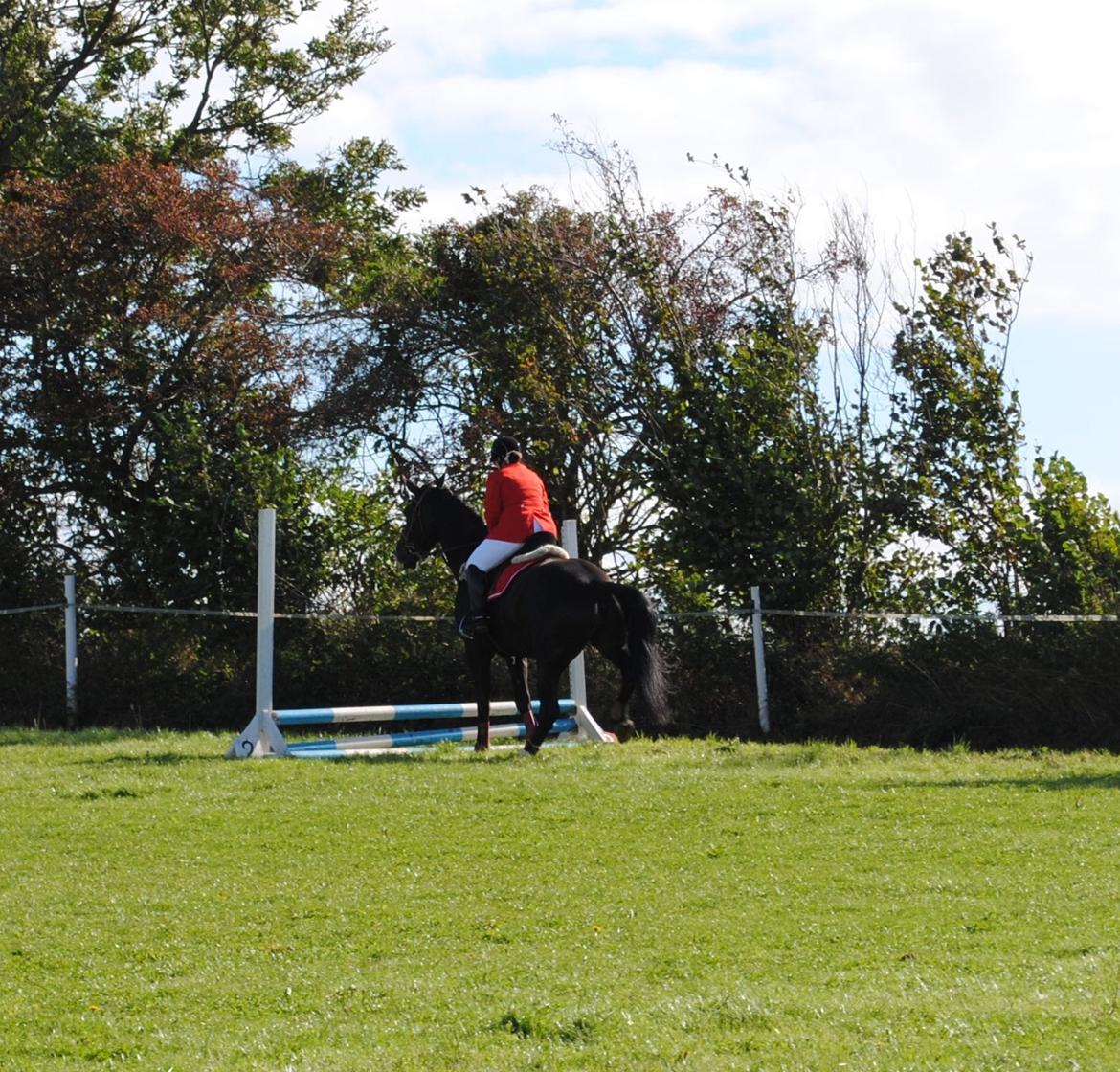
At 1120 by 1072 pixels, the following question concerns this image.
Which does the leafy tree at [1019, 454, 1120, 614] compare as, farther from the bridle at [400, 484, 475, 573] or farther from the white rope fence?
the bridle at [400, 484, 475, 573]

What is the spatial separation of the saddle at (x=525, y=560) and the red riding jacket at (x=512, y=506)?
0.07m

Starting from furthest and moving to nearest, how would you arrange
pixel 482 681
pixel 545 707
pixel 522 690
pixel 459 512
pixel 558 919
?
pixel 522 690 < pixel 459 512 < pixel 482 681 < pixel 545 707 < pixel 558 919

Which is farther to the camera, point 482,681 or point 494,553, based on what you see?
point 482,681

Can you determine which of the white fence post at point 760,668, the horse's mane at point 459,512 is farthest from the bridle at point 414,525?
the white fence post at point 760,668

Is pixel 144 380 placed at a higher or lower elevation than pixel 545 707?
higher

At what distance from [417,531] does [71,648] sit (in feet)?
18.9

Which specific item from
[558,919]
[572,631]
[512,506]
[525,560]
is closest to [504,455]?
[512,506]

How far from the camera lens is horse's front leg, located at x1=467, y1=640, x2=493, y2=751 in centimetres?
1385

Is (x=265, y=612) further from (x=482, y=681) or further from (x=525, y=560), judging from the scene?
(x=525, y=560)

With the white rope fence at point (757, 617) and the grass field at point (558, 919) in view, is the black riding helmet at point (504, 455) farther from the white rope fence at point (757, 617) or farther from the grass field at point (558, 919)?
the white rope fence at point (757, 617)

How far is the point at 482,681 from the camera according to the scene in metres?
14.0

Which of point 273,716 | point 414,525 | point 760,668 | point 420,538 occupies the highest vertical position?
point 414,525

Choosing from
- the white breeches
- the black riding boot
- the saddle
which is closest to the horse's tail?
the saddle

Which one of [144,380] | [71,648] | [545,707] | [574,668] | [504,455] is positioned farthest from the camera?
[144,380]
